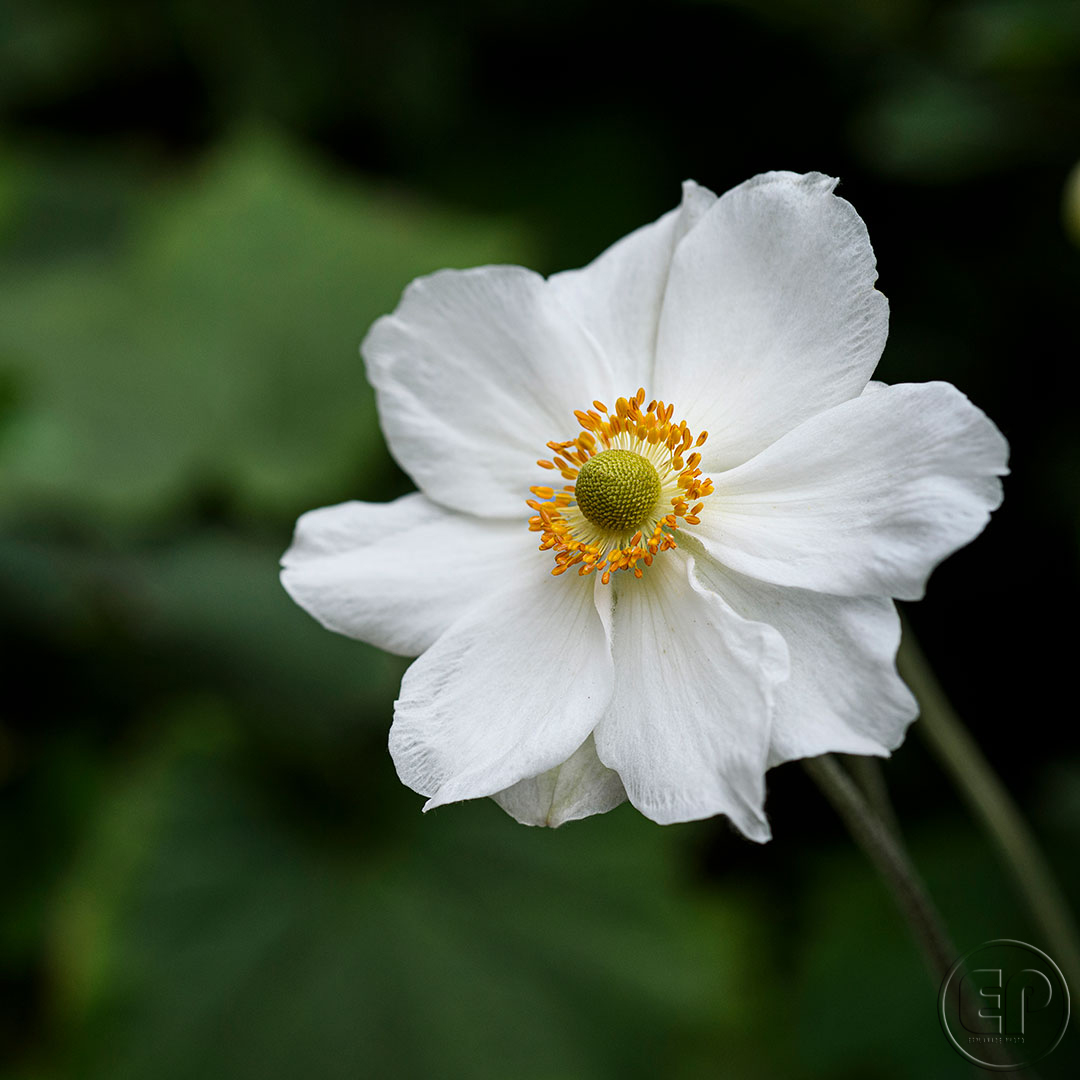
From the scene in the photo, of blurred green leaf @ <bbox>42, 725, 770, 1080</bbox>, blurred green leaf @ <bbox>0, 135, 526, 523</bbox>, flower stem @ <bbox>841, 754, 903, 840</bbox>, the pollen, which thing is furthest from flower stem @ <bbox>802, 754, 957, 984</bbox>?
blurred green leaf @ <bbox>0, 135, 526, 523</bbox>

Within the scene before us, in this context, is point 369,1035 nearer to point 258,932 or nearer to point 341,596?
point 258,932

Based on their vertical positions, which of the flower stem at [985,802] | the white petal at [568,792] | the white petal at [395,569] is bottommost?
the flower stem at [985,802]

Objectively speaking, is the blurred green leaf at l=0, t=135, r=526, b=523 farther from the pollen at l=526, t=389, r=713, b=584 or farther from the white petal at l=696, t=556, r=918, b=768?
the white petal at l=696, t=556, r=918, b=768

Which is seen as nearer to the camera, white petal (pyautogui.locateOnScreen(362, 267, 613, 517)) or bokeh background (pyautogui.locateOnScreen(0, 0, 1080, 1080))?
white petal (pyautogui.locateOnScreen(362, 267, 613, 517))

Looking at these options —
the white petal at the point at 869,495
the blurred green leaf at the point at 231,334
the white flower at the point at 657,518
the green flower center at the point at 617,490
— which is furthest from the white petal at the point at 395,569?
the blurred green leaf at the point at 231,334

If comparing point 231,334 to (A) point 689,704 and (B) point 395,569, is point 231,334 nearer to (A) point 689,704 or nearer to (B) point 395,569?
(B) point 395,569

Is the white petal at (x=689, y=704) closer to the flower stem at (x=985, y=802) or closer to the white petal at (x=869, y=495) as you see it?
the white petal at (x=869, y=495)

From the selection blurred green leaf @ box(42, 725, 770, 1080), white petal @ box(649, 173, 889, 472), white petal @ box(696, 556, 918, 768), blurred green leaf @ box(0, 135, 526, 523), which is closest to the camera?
white petal @ box(696, 556, 918, 768)
